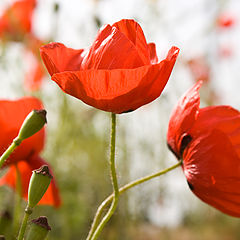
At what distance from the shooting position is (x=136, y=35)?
1.94ft

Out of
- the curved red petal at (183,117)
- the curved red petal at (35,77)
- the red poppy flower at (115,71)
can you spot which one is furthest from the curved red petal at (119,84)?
the curved red petal at (35,77)

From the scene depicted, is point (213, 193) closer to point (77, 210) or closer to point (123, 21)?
point (123, 21)

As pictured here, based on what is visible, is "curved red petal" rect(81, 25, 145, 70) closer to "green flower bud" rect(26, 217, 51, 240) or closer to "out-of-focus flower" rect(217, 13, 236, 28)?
"green flower bud" rect(26, 217, 51, 240)

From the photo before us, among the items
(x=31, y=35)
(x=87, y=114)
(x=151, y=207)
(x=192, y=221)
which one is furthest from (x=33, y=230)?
(x=192, y=221)

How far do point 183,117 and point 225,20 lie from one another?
243cm

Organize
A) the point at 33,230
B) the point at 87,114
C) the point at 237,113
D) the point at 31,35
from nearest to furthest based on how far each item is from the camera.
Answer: the point at 33,230
the point at 237,113
the point at 31,35
the point at 87,114

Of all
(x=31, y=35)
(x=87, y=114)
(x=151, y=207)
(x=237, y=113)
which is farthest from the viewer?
(x=151, y=207)

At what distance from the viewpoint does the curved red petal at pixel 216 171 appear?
0.63 m

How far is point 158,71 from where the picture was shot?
1.78ft

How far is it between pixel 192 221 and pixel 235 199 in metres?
3.26

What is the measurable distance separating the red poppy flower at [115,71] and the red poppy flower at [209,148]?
112 mm

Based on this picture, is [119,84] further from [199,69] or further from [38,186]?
[199,69]

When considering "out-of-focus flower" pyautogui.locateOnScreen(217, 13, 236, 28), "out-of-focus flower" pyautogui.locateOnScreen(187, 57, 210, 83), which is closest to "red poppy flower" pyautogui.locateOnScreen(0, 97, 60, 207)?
"out-of-focus flower" pyautogui.locateOnScreen(187, 57, 210, 83)

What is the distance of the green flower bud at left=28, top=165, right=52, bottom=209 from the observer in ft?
1.54
